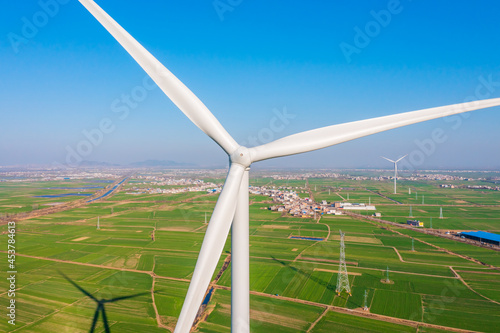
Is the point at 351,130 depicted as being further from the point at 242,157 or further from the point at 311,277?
the point at 311,277

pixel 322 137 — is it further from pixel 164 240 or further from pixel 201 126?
pixel 164 240

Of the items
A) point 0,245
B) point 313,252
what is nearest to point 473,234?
point 313,252

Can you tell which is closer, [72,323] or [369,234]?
[72,323]

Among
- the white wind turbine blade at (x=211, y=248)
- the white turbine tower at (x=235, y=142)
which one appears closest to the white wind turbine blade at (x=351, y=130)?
the white turbine tower at (x=235, y=142)

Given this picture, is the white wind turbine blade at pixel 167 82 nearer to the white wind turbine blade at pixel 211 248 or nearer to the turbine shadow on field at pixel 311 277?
the white wind turbine blade at pixel 211 248

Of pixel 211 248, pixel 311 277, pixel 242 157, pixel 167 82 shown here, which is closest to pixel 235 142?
pixel 242 157

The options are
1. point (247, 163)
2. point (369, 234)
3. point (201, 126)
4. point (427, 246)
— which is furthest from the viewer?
point (369, 234)

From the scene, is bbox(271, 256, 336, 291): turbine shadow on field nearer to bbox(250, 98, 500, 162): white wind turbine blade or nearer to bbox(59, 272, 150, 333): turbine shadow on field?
bbox(59, 272, 150, 333): turbine shadow on field

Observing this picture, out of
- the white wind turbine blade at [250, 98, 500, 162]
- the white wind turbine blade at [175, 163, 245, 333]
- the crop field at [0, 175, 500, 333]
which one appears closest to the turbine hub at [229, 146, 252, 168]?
the white wind turbine blade at [175, 163, 245, 333]
